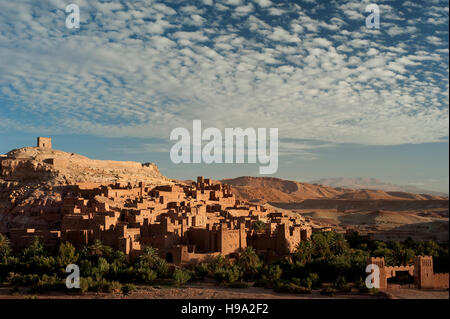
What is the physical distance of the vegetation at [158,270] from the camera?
23500mm

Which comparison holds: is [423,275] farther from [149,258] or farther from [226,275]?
[149,258]

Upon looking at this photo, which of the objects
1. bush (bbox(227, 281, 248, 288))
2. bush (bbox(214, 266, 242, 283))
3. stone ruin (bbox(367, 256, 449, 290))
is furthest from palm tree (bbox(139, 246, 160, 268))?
stone ruin (bbox(367, 256, 449, 290))

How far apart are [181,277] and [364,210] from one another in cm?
8117

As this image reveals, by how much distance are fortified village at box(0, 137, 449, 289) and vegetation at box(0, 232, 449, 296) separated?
0.80 meters

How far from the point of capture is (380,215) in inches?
3118

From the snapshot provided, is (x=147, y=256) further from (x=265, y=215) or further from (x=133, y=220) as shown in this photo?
(x=265, y=215)

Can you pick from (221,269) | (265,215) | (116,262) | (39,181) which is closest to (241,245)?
(221,269)

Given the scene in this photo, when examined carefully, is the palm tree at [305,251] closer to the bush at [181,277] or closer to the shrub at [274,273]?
the shrub at [274,273]

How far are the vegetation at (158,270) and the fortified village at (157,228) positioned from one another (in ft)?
2.63

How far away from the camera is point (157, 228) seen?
93.5ft

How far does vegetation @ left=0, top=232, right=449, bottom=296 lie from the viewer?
23.5 m
